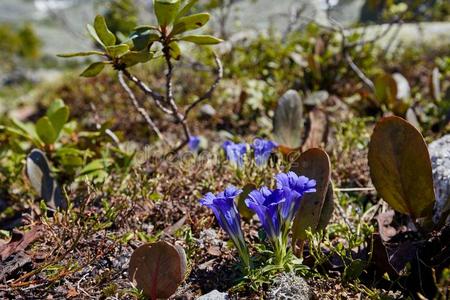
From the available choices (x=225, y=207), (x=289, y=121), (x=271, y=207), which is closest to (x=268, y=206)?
(x=271, y=207)

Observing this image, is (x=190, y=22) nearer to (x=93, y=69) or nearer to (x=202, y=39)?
(x=202, y=39)

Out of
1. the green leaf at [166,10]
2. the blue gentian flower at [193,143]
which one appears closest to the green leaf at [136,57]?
the green leaf at [166,10]

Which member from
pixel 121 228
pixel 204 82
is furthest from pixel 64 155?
pixel 204 82

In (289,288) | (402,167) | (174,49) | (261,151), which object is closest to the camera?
(289,288)

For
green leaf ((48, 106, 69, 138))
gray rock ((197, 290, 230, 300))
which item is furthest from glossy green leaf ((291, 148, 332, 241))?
green leaf ((48, 106, 69, 138))

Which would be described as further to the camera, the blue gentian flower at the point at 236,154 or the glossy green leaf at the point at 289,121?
the glossy green leaf at the point at 289,121

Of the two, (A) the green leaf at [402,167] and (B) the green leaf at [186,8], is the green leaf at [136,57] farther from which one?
(A) the green leaf at [402,167]

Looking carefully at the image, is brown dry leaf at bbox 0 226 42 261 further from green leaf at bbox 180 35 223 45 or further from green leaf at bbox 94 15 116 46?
green leaf at bbox 180 35 223 45
